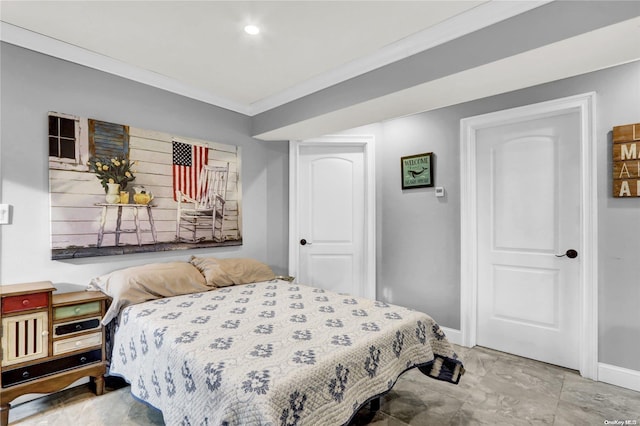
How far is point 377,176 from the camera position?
3816 mm

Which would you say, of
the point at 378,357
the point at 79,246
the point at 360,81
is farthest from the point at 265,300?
the point at 360,81

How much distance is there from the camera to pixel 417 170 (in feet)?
11.4

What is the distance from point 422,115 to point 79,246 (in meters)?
3.37

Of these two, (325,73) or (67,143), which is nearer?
(67,143)

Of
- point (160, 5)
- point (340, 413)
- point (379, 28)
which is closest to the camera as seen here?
point (340, 413)

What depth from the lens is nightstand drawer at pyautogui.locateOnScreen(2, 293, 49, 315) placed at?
194 cm

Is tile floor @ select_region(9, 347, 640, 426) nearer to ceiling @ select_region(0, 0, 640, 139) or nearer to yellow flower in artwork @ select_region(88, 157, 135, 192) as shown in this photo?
yellow flower in artwork @ select_region(88, 157, 135, 192)

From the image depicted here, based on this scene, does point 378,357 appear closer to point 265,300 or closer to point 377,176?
point 265,300

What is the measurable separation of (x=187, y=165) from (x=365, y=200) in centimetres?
198

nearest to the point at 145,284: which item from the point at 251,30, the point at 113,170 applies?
the point at 113,170

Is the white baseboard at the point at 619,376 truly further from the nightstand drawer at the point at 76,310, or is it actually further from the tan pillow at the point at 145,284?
the nightstand drawer at the point at 76,310

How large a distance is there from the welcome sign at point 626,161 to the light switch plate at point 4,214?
14.2 feet

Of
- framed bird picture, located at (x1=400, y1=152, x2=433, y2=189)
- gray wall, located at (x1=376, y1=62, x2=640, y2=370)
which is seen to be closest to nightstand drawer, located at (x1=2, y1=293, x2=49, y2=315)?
gray wall, located at (x1=376, y1=62, x2=640, y2=370)

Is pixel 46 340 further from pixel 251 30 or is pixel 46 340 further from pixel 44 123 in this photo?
pixel 251 30
